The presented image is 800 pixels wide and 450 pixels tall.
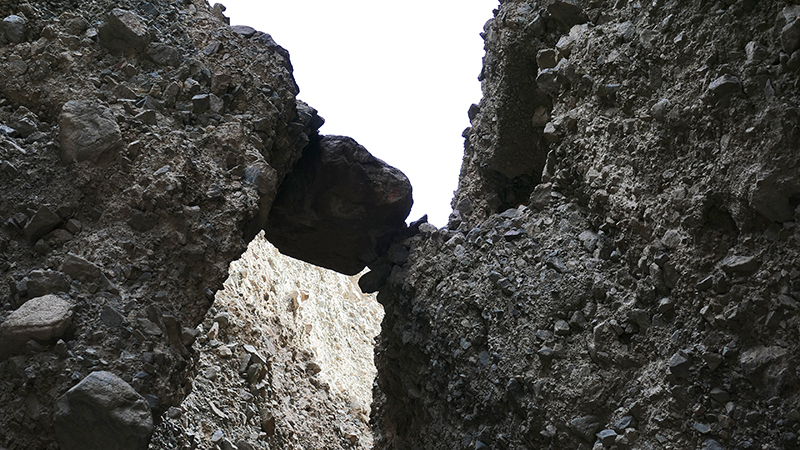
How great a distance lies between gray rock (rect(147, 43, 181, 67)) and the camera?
14.6 ft

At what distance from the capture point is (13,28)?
13.6 feet

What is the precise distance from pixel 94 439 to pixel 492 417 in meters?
2.45

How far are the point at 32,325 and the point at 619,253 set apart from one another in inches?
128

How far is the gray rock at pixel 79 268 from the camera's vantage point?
3.53 metres

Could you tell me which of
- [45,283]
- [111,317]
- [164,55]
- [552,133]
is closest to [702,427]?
[552,133]

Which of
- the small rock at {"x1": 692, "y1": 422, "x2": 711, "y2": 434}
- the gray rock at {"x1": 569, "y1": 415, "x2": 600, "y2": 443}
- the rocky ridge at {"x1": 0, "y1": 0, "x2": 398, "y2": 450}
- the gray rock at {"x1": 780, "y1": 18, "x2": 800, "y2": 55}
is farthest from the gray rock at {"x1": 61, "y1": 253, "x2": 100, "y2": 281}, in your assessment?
the gray rock at {"x1": 780, "y1": 18, "x2": 800, "y2": 55}

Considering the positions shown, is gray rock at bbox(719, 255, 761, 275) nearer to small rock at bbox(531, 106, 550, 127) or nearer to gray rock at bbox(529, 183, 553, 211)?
gray rock at bbox(529, 183, 553, 211)

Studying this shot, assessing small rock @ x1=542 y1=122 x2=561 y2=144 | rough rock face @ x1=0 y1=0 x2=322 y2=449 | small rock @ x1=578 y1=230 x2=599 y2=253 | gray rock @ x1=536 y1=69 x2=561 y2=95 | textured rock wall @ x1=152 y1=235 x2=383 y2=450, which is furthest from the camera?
textured rock wall @ x1=152 y1=235 x2=383 y2=450

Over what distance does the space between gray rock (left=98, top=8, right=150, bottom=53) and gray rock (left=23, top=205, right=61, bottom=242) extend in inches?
51.5

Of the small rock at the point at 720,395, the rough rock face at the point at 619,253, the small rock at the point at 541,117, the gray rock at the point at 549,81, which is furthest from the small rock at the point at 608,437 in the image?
the small rock at the point at 541,117

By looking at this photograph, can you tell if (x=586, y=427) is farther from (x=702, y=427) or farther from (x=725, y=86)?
(x=725, y=86)

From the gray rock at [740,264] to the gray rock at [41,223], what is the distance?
3.61 m

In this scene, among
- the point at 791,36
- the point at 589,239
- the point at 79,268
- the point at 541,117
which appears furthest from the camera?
the point at 541,117

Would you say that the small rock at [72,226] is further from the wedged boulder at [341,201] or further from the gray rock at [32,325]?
the wedged boulder at [341,201]
